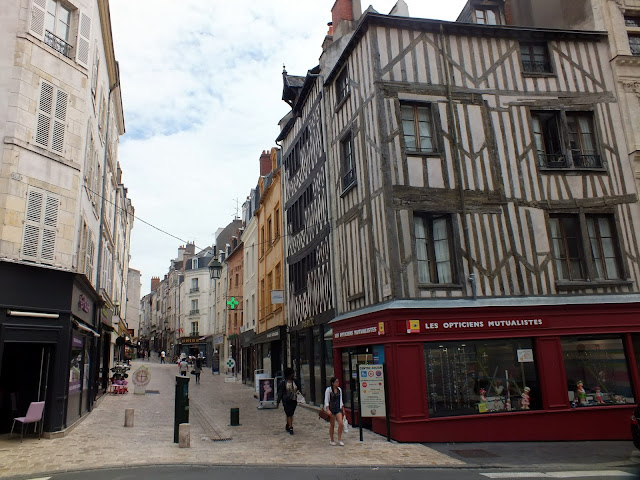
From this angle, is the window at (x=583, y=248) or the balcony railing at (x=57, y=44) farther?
the window at (x=583, y=248)

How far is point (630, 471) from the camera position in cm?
764

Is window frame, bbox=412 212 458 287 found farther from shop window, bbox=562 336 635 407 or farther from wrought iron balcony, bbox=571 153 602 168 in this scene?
wrought iron balcony, bbox=571 153 602 168

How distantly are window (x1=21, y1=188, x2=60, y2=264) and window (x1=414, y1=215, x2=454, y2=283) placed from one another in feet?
26.2

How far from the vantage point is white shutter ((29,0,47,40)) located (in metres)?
10.8

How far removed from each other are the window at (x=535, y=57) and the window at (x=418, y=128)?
321 cm

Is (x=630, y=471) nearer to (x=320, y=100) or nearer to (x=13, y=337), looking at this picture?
Result: (x=13, y=337)

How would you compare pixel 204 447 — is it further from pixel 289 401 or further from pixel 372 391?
pixel 372 391

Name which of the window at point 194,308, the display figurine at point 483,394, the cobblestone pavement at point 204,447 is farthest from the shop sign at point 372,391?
the window at point 194,308

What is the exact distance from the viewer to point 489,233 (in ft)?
38.1

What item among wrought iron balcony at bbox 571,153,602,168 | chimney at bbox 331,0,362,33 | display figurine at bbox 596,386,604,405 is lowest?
display figurine at bbox 596,386,604,405

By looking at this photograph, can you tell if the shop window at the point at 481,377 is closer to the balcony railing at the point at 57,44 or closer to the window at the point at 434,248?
the window at the point at 434,248

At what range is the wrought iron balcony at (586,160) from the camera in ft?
41.1

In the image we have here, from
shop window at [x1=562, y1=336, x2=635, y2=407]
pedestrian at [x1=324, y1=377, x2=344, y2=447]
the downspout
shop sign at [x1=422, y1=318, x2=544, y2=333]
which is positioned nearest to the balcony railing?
the downspout

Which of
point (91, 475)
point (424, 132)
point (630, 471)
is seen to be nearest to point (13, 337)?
point (91, 475)
